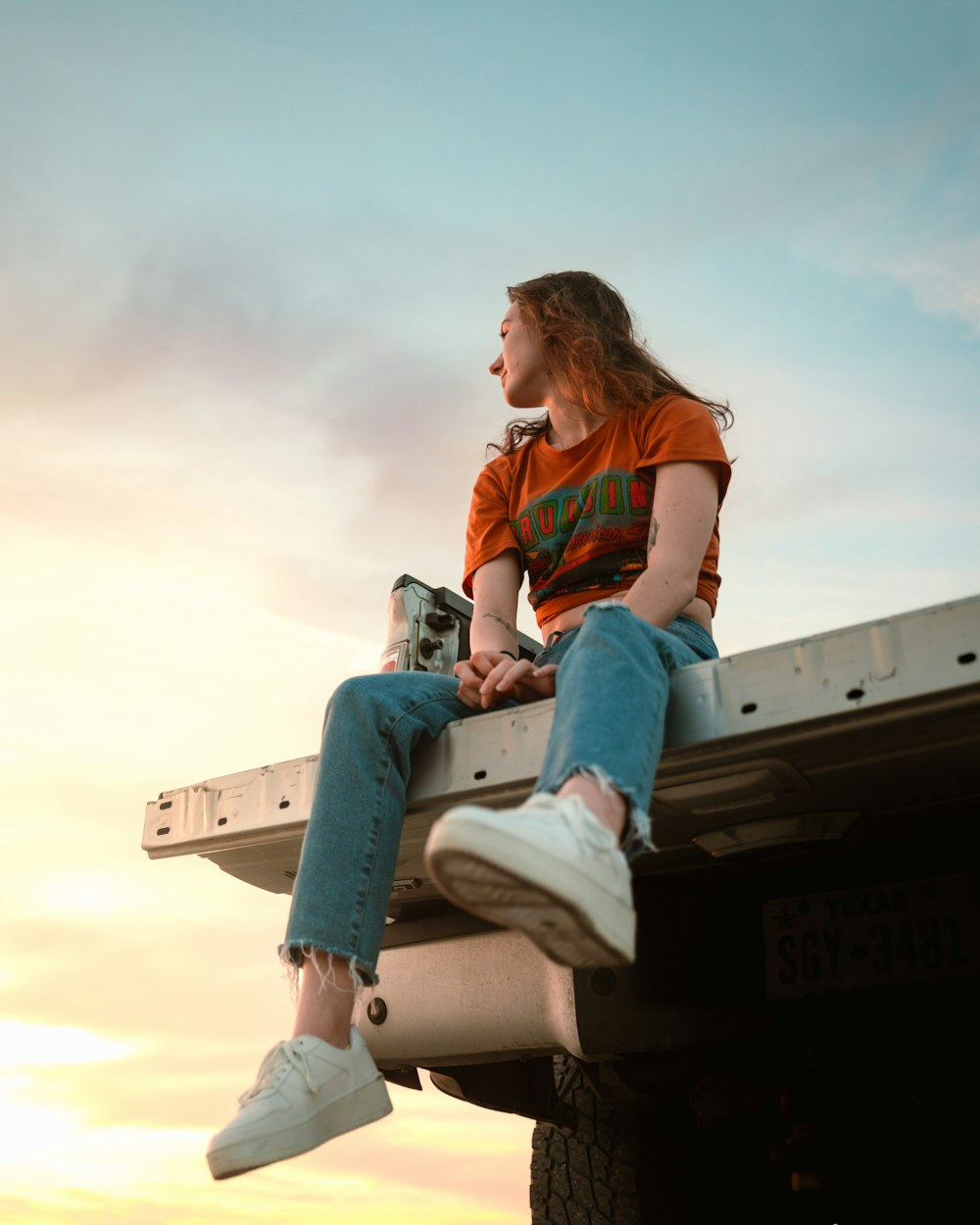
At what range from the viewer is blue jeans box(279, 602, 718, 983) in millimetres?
2014

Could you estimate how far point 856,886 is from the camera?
268cm

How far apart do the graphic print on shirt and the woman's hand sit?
17.2 inches

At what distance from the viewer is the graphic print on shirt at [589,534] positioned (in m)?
2.97

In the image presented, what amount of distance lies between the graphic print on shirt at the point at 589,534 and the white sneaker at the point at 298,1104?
1.20 metres

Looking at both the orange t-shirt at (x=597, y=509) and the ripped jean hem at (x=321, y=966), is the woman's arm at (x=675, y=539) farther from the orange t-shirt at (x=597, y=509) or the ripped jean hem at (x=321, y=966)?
the ripped jean hem at (x=321, y=966)

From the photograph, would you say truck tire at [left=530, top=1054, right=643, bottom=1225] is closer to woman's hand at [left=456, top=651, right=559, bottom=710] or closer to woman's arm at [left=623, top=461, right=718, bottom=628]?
woman's hand at [left=456, top=651, right=559, bottom=710]

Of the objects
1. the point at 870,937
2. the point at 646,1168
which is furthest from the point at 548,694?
the point at 646,1168

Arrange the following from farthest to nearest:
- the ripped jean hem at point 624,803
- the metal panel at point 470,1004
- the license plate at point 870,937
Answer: the metal panel at point 470,1004, the license plate at point 870,937, the ripped jean hem at point 624,803

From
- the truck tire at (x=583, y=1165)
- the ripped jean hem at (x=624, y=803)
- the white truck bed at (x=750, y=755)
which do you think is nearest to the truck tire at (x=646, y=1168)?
the truck tire at (x=583, y=1165)

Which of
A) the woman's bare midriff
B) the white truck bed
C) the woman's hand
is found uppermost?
the woman's bare midriff

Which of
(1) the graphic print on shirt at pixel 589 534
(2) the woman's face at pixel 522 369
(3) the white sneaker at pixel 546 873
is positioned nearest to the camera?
(3) the white sneaker at pixel 546 873

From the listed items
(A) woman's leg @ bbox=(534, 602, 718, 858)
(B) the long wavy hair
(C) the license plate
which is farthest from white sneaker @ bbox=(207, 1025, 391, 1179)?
(B) the long wavy hair

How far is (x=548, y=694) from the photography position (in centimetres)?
260

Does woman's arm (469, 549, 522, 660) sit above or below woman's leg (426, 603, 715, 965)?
above
